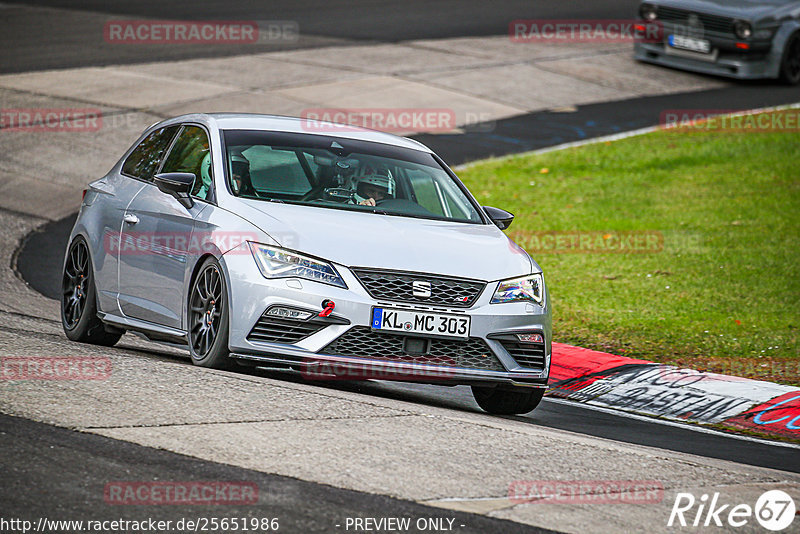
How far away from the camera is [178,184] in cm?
783

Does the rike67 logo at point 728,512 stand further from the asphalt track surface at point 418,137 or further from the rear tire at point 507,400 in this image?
the rear tire at point 507,400

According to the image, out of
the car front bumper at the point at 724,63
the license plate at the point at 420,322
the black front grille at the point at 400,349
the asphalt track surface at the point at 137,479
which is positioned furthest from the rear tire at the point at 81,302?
the car front bumper at the point at 724,63

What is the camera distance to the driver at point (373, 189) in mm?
8195

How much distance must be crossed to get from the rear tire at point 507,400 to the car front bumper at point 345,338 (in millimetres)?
679

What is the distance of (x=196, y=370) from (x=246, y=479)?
2.03 meters

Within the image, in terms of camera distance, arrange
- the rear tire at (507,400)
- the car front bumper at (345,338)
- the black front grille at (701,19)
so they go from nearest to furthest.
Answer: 1. the car front bumper at (345,338)
2. the rear tire at (507,400)
3. the black front grille at (701,19)

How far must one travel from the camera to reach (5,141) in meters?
17.8

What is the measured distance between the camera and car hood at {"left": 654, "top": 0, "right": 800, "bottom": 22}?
2273 centimetres

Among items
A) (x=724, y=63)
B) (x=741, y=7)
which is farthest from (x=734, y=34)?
(x=724, y=63)

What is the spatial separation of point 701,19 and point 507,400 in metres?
16.7

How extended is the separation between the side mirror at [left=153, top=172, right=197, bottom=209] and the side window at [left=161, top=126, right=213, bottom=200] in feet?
0.35

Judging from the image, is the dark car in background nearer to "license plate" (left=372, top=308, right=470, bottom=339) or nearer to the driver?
the driver

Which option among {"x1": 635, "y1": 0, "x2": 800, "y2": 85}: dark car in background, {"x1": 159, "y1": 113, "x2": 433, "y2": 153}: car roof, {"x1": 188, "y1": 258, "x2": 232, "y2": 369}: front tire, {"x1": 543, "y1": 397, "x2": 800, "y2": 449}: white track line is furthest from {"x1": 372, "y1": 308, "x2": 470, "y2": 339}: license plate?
{"x1": 635, "y1": 0, "x2": 800, "y2": 85}: dark car in background

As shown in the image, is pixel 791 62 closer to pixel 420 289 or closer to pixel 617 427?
pixel 617 427
